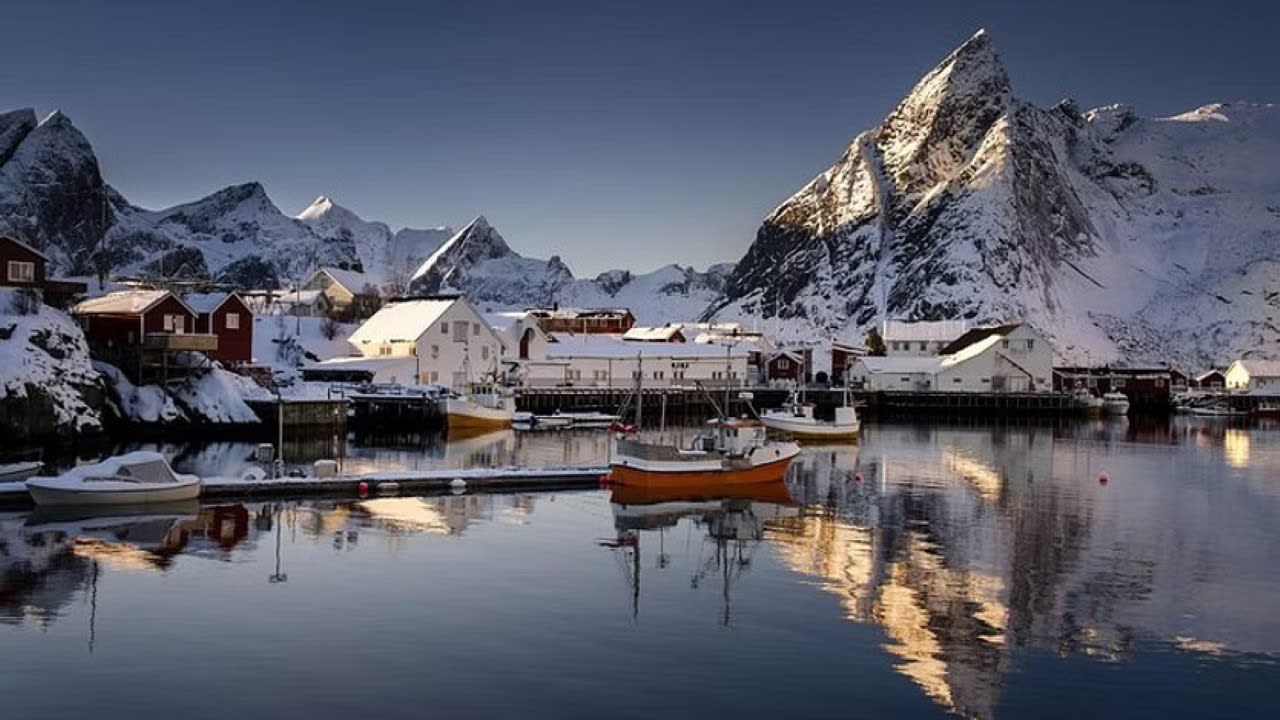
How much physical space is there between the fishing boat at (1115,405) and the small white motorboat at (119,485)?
97.0 m

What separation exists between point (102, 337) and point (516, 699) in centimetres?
5594

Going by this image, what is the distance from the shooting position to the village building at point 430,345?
8794 centimetres

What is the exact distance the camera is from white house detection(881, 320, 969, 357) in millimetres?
144250

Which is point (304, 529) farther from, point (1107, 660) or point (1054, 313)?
point (1054, 313)

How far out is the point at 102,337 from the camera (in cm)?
6750

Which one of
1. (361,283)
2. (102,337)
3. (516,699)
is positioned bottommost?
(516,699)

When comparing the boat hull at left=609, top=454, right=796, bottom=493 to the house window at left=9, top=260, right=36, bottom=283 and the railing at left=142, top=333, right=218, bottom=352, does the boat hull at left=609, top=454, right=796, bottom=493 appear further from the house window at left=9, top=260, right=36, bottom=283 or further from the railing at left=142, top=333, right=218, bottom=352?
the house window at left=9, top=260, right=36, bottom=283

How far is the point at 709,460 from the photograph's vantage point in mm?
44719

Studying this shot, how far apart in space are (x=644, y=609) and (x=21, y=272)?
160 feet

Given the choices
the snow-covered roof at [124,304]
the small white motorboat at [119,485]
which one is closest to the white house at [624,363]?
the snow-covered roof at [124,304]

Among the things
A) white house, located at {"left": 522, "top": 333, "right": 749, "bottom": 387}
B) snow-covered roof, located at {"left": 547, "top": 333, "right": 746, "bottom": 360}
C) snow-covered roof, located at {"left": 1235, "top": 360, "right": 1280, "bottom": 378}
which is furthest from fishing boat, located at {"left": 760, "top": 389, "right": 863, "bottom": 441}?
snow-covered roof, located at {"left": 1235, "top": 360, "right": 1280, "bottom": 378}

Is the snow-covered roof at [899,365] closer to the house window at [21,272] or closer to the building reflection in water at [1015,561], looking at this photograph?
the building reflection in water at [1015,561]

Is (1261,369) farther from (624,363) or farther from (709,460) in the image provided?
(709,460)

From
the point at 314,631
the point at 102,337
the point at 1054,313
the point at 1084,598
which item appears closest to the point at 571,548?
the point at 314,631
